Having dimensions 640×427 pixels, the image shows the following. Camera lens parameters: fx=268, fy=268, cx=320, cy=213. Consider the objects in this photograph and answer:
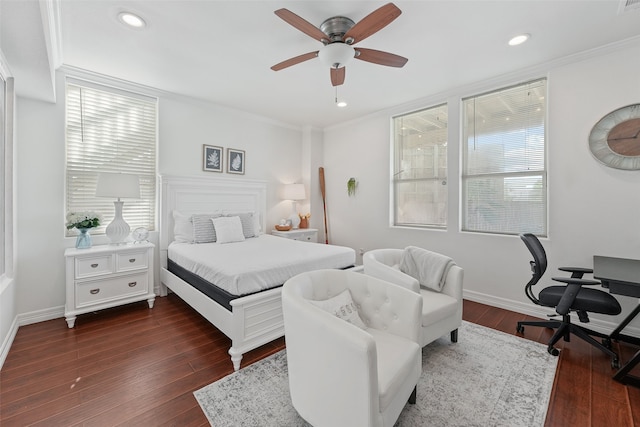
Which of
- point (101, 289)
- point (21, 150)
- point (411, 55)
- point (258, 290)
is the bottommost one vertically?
point (101, 289)

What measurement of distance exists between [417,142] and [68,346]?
479cm

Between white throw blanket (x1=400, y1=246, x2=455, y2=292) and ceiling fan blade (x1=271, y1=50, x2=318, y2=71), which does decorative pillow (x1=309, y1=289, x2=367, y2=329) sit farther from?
ceiling fan blade (x1=271, y1=50, x2=318, y2=71)

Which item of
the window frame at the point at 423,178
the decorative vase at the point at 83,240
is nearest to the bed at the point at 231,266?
the decorative vase at the point at 83,240

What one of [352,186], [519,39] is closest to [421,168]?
[352,186]

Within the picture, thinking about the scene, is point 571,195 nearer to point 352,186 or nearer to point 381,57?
point 381,57

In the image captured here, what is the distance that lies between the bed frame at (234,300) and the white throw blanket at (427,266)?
1.30 m

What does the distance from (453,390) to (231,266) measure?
1916 mm

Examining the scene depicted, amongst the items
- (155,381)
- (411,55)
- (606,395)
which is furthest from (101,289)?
(606,395)

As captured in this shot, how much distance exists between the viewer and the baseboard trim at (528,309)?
2.59 metres

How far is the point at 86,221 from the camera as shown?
2914 mm

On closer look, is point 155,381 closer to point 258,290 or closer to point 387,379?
point 258,290

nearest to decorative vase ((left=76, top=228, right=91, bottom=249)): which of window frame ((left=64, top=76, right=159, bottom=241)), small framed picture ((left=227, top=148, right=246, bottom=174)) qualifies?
window frame ((left=64, top=76, right=159, bottom=241))

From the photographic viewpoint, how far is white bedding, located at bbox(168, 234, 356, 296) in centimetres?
223

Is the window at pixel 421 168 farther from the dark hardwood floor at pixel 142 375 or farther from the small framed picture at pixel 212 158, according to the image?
the small framed picture at pixel 212 158
